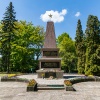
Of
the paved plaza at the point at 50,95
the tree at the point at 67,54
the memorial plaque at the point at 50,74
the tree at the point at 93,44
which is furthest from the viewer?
the tree at the point at 67,54

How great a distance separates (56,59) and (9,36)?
2036cm

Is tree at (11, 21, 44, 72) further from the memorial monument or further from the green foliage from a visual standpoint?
the memorial monument

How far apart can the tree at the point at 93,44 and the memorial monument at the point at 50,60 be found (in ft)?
36.7

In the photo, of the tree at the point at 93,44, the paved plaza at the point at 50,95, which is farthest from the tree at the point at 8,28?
the paved plaza at the point at 50,95

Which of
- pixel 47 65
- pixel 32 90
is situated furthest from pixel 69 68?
pixel 32 90

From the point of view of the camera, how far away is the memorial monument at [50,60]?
3273cm

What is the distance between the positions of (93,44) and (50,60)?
1371 cm

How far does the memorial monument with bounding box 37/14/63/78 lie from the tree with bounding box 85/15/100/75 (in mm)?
11197

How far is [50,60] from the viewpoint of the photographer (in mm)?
33531

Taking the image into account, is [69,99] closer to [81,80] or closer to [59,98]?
[59,98]

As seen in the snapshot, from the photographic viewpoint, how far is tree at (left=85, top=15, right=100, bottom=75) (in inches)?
1631

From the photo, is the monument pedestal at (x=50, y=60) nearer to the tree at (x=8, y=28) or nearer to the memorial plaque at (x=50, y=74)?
the memorial plaque at (x=50, y=74)

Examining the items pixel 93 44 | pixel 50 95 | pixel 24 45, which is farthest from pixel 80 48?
pixel 50 95

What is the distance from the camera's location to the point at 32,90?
1975cm
